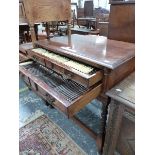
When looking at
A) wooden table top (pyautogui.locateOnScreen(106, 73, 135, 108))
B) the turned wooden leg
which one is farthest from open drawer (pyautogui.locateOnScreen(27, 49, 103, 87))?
the turned wooden leg

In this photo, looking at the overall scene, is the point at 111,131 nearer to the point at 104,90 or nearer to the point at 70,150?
the point at 104,90

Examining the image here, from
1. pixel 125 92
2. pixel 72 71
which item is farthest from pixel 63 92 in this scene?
pixel 125 92

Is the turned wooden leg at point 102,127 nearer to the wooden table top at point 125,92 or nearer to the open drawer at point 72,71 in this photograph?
the wooden table top at point 125,92

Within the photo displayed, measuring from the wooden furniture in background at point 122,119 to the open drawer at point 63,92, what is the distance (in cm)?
13

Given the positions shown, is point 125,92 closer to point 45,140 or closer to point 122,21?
point 122,21

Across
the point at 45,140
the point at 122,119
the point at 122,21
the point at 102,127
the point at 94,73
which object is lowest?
the point at 45,140

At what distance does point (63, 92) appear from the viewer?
1.00 metres

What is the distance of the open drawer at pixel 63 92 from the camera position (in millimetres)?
865

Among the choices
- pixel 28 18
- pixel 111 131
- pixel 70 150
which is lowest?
pixel 70 150

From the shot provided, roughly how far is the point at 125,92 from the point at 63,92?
15.2 inches

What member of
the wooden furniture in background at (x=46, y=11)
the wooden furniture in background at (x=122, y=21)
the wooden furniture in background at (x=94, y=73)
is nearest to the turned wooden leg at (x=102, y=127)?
the wooden furniture in background at (x=94, y=73)
